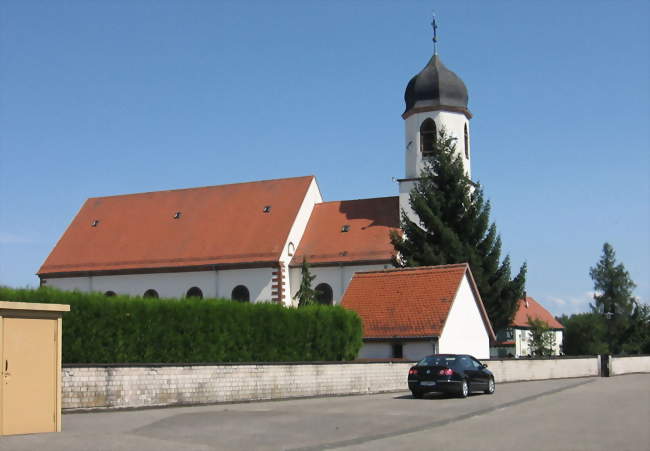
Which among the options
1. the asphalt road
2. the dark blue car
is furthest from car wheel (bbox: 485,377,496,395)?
→ the asphalt road

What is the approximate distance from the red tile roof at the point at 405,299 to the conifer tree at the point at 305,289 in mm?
8906

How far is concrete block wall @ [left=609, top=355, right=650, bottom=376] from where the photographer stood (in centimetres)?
4588

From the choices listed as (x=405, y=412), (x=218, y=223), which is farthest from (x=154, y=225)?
(x=405, y=412)

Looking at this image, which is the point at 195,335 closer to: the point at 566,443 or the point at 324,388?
the point at 324,388

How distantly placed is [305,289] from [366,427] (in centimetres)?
3145

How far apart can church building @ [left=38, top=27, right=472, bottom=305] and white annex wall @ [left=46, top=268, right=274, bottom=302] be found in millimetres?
61

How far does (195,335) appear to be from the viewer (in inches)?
969

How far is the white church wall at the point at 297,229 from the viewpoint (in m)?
49.3

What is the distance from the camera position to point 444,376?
23.1 metres

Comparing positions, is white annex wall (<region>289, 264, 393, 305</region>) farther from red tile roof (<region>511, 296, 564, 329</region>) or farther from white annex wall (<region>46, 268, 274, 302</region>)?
red tile roof (<region>511, 296, 564, 329</region>)

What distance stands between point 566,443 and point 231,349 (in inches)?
573

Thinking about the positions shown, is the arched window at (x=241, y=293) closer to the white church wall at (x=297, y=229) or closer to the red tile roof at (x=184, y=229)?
the red tile roof at (x=184, y=229)

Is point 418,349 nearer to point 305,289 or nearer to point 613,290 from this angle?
point 305,289

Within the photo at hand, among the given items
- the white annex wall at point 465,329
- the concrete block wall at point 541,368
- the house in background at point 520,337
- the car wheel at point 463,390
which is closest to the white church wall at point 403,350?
the white annex wall at point 465,329
